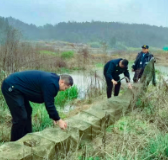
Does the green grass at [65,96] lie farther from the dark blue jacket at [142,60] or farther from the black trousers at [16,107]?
the black trousers at [16,107]

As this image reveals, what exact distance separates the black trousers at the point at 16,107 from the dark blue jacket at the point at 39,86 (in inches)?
2.8

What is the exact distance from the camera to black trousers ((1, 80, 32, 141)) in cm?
375

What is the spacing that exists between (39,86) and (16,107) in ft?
1.55

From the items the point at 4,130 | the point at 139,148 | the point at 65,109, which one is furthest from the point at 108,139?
the point at 65,109

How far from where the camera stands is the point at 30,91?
12.3ft

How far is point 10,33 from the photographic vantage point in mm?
7180

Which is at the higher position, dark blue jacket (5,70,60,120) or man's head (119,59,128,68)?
man's head (119,59,128,68)

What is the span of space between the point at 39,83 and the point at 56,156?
1027 millimetres

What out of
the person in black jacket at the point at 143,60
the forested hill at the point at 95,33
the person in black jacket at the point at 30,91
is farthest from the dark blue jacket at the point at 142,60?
the forested hill at the point at 95,33

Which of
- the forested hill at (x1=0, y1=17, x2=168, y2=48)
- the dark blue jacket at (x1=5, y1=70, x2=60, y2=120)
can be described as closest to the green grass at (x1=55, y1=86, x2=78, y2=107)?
the dark blue jacket at (x1=5, y1=70, x2=60, y2=120)

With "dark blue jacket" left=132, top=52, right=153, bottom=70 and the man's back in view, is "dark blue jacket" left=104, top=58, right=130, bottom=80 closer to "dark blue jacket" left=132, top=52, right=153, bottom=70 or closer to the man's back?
"dark blue jacket" left=132, top=52, right=153, bottom=70

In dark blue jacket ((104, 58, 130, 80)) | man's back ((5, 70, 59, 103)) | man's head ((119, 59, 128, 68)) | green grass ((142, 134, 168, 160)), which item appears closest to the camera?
green grass ((142, 134, 168, 160))

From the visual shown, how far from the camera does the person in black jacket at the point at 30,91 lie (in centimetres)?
353

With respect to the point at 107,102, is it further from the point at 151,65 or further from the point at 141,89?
the point at 151,65
